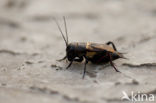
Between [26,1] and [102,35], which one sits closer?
[102,35]

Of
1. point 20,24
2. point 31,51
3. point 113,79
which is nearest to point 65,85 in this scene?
point 113,79

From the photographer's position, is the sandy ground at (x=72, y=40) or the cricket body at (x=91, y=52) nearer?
the sandy ground at (x=72, y=40)

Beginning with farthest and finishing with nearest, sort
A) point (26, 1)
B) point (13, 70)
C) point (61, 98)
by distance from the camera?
point (26, 1) < point (13, 70) < point (61, 98)

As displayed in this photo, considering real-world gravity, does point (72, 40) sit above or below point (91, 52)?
below

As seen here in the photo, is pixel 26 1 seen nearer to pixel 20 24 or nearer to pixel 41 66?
pixel 20 24

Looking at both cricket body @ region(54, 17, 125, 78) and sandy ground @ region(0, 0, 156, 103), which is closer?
sandy ground @ region(0, 0, 156, 103)

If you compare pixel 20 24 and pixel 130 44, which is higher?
pixel 20 24

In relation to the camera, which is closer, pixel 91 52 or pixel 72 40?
pixel 91 52

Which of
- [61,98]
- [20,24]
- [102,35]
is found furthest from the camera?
[20,24]
